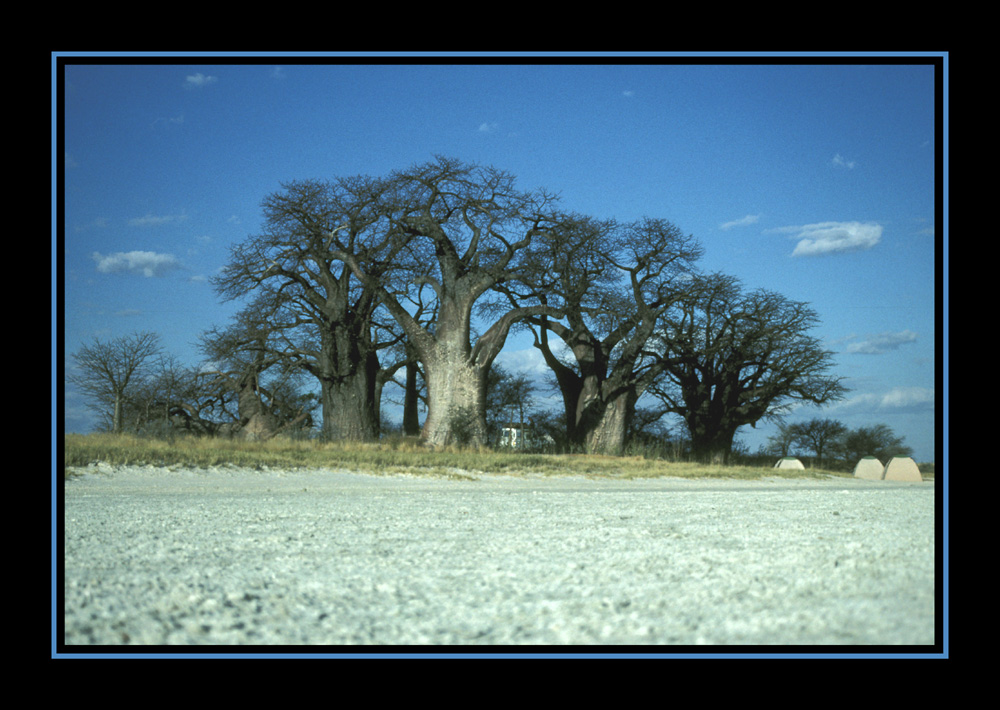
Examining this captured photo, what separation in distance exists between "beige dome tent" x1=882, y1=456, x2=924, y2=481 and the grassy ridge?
2057 millimetres

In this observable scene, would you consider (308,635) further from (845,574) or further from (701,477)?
(701,477)

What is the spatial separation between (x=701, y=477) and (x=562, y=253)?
792 cm

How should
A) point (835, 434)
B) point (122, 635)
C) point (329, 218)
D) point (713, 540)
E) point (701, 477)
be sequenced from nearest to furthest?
point (122, 635), point (713, 540), point (701, 477), point (329, 218), point (835, 434)

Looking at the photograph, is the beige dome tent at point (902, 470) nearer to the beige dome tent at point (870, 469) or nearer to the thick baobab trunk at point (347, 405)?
the beige dome tent at point (870, 469)

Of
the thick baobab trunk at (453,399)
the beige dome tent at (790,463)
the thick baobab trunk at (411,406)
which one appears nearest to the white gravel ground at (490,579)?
the thick baobab trunk at (453,399)

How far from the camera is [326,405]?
888 inches

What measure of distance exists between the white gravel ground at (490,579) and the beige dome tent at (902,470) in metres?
15.7

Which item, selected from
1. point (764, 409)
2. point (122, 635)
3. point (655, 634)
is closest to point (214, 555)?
point (122, 635)

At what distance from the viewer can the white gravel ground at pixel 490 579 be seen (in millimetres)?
2859

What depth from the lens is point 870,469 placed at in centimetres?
2259

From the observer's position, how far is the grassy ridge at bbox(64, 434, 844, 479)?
1283cm

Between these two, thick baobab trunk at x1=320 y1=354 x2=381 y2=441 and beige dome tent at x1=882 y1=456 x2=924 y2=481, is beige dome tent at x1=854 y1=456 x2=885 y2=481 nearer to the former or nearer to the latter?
beige dome tent at x1=882 y1=456 x2=924 y2=481

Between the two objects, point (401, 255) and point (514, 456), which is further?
point (401, 255)

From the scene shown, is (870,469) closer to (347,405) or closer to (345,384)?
(347,405)
